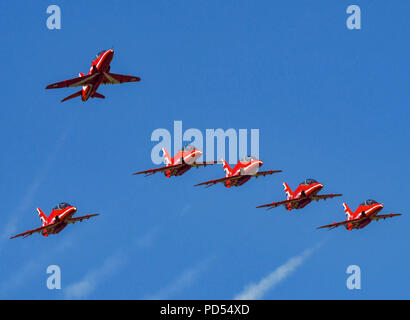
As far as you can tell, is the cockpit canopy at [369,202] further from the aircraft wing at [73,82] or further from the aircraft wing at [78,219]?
the aircraft wing at [73,82]

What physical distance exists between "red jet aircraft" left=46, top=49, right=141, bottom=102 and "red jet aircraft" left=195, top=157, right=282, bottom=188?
2010cm

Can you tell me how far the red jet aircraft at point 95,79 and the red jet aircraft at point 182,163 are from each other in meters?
13.0

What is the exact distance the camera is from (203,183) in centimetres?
15988

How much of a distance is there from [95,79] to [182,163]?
63.1ft

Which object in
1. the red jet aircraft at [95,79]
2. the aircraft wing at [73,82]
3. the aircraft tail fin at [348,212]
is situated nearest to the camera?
the red jet aircraft at [95,79]

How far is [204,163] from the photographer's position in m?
162

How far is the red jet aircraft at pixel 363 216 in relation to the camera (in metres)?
155

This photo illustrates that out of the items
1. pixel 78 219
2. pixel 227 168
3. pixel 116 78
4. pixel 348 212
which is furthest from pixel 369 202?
pixel 78 219

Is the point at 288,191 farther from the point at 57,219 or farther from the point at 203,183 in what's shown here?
the point at 57,219

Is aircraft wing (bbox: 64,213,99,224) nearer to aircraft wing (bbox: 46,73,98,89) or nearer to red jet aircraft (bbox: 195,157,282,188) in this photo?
red jet aircraft (bbox: 195,157,282,188)

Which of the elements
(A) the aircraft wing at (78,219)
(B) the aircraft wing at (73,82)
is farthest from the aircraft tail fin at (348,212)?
(B) the aircraft wing at (73,82)

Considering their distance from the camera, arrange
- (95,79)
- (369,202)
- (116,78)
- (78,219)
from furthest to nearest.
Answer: (78,219) → (369,202) → (116,78) → (95,79)

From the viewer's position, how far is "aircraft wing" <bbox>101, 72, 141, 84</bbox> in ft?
502

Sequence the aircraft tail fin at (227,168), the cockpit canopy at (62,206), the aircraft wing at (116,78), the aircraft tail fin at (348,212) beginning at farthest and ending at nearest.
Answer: the aircraft tail fin at (227,168) → the aircraft tail fin at (348,212) → the cockpit canopy at (62,206) → the aircraft wing at (116,78)
